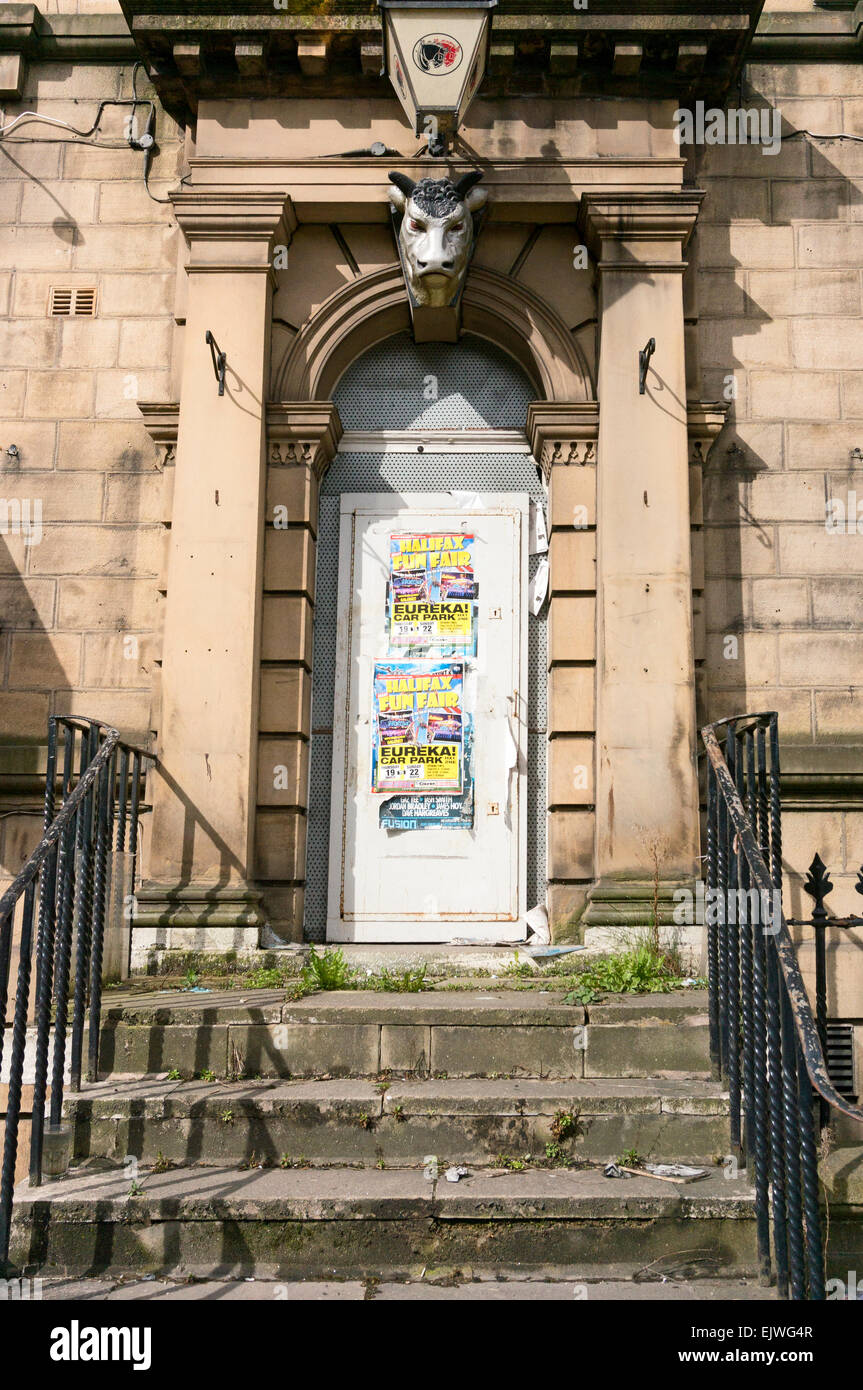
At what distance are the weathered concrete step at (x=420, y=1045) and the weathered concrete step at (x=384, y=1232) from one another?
2.97 feet

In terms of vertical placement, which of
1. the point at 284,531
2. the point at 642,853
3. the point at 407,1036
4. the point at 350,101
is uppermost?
the point at 350,101

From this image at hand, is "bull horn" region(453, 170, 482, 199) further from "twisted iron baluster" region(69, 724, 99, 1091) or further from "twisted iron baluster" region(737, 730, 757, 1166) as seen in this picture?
"twisted iron baluster" region(737, 730, 757, 1166)

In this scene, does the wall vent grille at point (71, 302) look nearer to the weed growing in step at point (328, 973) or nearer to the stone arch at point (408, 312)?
the stone arch at point (408, 312)

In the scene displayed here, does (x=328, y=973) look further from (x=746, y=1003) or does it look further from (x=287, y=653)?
(x=746, y=1003)

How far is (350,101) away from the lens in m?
7.79

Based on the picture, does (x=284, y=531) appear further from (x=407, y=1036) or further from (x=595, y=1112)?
(x=595, y=1112)

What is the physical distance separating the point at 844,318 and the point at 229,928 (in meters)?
5.47

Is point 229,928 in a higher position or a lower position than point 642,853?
lower

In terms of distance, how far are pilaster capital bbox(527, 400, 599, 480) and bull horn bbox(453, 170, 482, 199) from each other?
1.32m

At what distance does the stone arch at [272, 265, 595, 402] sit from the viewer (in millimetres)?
7711

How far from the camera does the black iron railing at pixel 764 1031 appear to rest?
13.1ft

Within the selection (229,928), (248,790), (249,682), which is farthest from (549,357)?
(229,928)

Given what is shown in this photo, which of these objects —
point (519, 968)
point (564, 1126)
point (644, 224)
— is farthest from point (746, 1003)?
point (644, 224)

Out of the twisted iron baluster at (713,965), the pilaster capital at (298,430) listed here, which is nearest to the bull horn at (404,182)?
the pilaster capital at (298,430)
